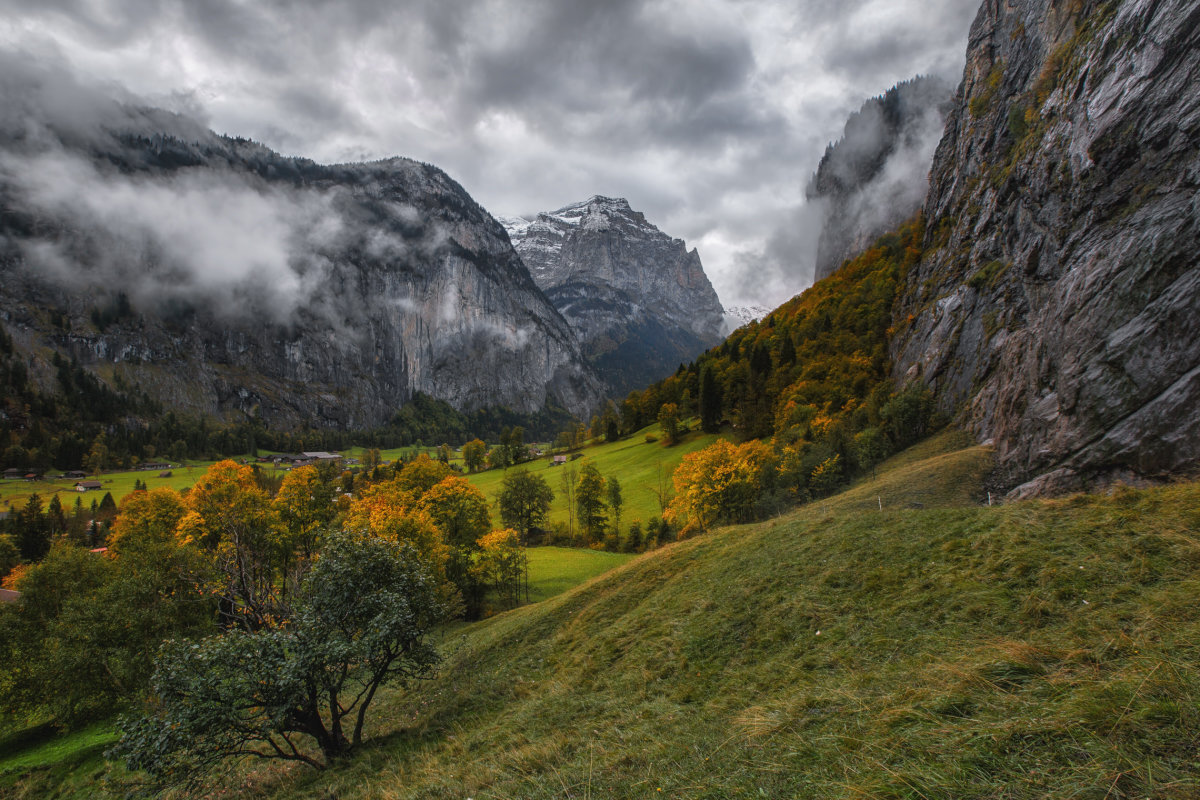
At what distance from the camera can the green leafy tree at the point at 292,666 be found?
10352mm

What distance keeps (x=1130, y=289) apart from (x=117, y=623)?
50.4 m

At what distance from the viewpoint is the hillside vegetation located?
4664mm

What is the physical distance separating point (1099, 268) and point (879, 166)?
399 feet

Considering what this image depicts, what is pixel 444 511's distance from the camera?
129ft

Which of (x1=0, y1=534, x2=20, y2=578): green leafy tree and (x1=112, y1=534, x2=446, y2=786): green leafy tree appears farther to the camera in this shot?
(x1=0, y1=534, x2=20, y2=578): green leafy tree

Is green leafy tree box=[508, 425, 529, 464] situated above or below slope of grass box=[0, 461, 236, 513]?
below

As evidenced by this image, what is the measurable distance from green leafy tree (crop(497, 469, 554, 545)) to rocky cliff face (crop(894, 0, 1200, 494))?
1729 inches

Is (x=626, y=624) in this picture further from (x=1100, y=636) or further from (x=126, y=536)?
(x=126, y=536)

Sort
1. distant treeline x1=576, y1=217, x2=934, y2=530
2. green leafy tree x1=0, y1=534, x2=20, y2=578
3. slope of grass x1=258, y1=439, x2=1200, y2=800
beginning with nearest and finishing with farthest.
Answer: slope of grass x1=258, y1=439, x2=1200, y2=800 → distant treeline x1=576, y1=217, x2=934, y2=530 → green leafy tree x1=0, y1=534, x2=20, y2=578

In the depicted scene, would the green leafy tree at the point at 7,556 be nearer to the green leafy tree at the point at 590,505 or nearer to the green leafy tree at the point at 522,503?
the green leafy tree at the point at 522,503

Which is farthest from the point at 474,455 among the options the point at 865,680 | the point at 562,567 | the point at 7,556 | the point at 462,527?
the point at 865,680

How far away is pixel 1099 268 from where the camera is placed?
21.7m

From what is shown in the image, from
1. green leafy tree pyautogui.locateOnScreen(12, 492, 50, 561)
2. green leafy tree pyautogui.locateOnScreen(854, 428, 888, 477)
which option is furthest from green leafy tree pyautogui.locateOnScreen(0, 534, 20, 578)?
green leafy tree pyautogui.locateOnScreen(854, 428, 888, 477)

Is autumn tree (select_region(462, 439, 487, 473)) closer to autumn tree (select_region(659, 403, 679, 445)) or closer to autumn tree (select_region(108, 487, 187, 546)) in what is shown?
autumn tree (select_region(659, 403, 679, 445))
